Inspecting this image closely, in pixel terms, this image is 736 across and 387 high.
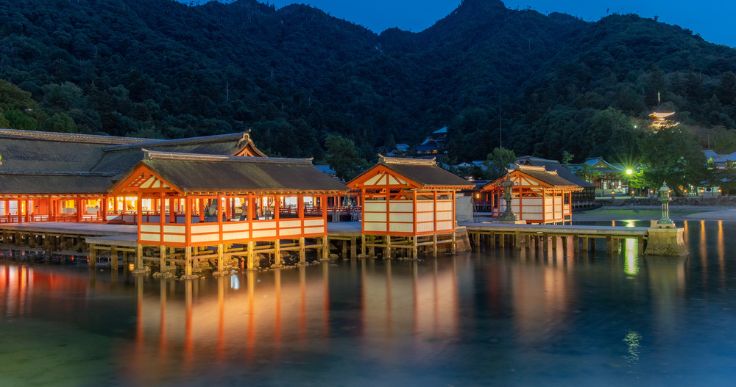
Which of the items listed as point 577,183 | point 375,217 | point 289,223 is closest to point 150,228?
point 289,223

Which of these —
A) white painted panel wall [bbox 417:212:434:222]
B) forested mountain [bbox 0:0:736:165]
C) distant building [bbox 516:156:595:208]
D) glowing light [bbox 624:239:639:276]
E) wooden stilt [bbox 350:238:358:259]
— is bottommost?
glowing light [bbox 624:239:639:276]

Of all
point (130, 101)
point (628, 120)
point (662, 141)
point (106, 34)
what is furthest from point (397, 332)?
point (106, 34)

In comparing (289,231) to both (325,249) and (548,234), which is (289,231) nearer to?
(325,249)

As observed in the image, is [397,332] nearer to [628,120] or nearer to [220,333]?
[220,333]

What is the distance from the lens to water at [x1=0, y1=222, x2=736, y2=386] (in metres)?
10.6

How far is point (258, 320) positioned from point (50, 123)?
177 ft

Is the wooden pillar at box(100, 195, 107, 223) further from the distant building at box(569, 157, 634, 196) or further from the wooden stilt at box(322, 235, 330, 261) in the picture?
the distant building at box(569, 157, 634, 196)

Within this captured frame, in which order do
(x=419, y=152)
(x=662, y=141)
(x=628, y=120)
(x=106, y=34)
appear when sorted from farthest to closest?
(x=419, y=152) < (x=106, y=34) < (x=628, y=120) < (x=662, y=141)

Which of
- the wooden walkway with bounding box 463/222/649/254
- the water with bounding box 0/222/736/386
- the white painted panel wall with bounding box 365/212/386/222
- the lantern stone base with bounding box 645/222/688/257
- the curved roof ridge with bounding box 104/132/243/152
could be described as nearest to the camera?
the water with bounding box 0/222/736/386

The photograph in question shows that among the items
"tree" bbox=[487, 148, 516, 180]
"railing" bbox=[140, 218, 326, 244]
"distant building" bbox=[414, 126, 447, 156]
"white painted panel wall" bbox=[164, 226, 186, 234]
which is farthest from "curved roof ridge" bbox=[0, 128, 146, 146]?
"distant building" bbox=[414, 126, 447, 156]

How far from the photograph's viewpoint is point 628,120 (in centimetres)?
9769

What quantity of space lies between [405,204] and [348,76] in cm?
12040

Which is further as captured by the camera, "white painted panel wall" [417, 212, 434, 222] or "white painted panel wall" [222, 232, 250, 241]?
"white painted panel wall" [417, 212, 434, 222]

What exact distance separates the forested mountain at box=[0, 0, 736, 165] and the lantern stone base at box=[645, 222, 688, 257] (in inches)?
1914
